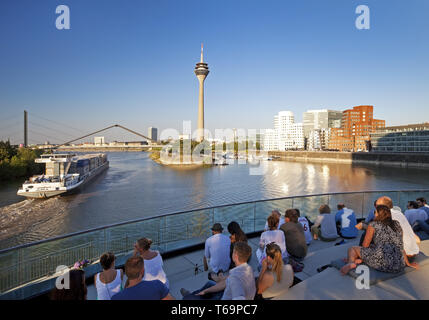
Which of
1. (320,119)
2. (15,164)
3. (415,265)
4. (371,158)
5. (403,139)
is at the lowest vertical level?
(371,158)

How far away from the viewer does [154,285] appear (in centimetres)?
215

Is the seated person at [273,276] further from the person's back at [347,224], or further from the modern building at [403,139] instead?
the modern building at [403,139]

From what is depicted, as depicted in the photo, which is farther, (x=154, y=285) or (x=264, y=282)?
(x=264, y=282)

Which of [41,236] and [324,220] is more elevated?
[324,220]

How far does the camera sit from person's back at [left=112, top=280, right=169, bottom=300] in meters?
2.05

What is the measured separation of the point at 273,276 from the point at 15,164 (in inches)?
1660

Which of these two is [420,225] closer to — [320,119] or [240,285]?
[240,285]

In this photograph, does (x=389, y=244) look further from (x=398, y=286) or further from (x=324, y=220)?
(x=324, y=220)

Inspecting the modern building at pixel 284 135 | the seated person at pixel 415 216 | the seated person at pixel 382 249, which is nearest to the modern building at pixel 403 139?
the modern building at pixel 284 135

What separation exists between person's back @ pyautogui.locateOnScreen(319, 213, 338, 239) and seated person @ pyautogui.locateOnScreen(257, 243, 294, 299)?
2.74 m

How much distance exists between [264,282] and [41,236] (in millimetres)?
14477

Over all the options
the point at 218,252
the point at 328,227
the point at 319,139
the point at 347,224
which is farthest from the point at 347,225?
the point at 319,139

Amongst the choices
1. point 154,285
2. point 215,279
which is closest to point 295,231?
point 215,279

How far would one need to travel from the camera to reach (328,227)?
5.07 metres
